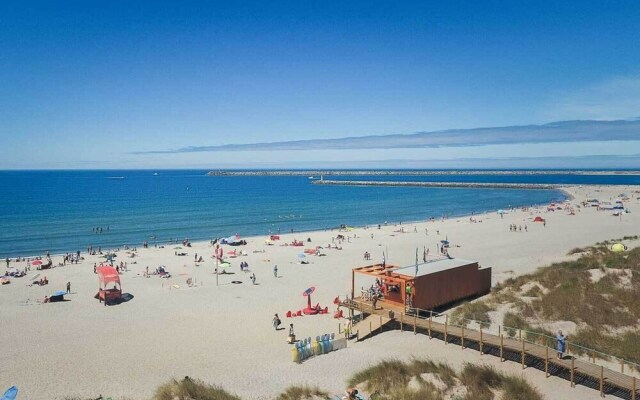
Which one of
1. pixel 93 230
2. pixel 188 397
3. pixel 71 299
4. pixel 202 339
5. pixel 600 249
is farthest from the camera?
pixel 93 230

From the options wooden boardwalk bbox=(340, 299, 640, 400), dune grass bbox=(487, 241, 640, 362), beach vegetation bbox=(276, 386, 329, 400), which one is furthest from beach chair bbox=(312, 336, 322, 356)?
dune grass bbox=(487, 241, 640, 362)

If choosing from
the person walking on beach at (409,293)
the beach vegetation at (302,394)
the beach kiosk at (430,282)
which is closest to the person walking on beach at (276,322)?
the beach kiosk at (430,282)

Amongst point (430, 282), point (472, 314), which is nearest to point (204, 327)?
point (430, 282)

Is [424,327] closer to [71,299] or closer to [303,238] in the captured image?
[71,299]

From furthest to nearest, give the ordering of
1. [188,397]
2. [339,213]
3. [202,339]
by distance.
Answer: [339,213], [202,339], [188,397]

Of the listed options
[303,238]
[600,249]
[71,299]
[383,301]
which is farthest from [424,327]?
[303,238]

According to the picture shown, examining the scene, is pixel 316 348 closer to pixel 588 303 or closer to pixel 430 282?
pixel 430 282
